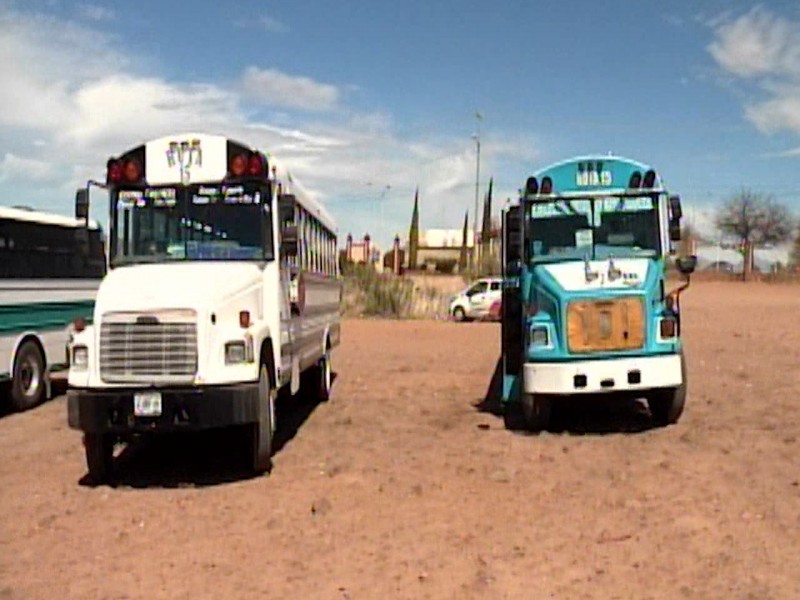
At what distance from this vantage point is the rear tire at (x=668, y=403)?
35.2ft

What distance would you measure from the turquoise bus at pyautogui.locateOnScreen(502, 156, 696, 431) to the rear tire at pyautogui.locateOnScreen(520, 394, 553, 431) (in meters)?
0.01

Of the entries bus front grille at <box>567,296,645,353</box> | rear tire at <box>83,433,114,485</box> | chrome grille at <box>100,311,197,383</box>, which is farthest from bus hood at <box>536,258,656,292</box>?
rear tire at <box>83,433,114,485</box>

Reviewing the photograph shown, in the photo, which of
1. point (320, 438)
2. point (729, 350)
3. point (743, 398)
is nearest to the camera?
point (320, 438)

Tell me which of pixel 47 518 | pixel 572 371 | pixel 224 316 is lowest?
pixel 47 518

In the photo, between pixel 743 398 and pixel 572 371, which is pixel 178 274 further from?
pixel 743 398

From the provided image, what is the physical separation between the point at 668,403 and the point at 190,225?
5.56 metres

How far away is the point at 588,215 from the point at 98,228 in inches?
221

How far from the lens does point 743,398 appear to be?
1300cm

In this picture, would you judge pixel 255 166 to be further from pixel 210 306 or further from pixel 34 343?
pixel 34 343

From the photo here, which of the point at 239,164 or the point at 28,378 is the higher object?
the point at 239,164

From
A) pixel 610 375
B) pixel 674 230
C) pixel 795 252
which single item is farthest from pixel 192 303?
pixel 795 252

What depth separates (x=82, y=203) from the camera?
957cm

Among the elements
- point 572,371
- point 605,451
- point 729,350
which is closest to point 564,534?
point 605,451

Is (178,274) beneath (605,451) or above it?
above
